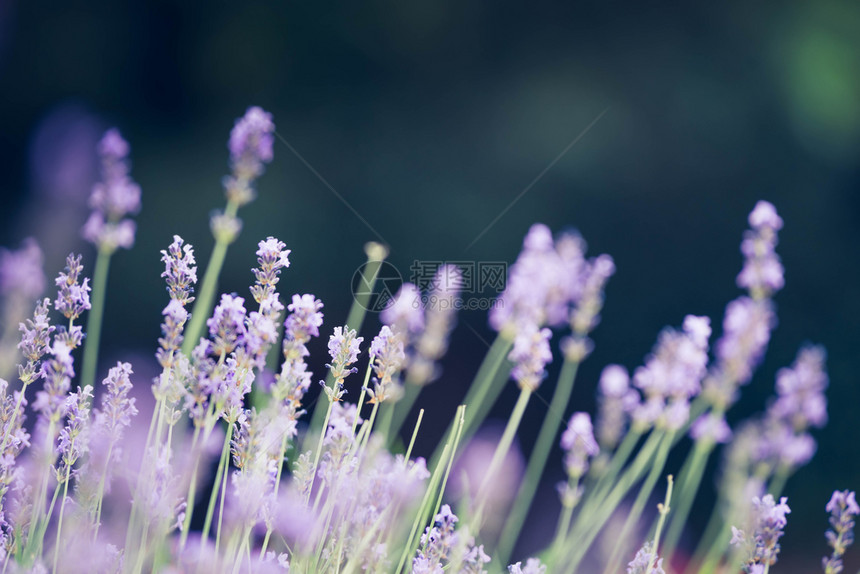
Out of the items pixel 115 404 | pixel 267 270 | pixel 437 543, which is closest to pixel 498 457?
pixel 437 543

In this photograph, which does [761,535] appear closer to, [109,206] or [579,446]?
[579,446]

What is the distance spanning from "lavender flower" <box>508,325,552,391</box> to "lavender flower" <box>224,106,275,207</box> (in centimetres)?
44

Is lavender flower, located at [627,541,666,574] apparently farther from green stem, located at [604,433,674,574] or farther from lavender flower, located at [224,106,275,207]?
lavender flower, located at [224,106,275,207]

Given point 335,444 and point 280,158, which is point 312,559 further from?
point 280,158

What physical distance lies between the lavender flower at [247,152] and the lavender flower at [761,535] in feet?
2.86

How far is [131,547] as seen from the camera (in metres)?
1.01

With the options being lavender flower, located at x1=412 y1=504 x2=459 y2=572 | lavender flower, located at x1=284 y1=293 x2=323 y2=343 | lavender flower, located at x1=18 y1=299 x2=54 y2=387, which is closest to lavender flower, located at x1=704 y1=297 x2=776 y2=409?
lavender flower, located at x1=412 y1=504 x2=459 y2=572

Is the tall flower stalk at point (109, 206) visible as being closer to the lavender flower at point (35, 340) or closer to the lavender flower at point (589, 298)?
the lavender flower at point (35, 340)

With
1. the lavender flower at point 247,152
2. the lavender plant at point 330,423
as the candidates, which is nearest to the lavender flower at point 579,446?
the lavender plant at point 330,423

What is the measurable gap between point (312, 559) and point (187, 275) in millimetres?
463

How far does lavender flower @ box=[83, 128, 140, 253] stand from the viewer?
3.41ft

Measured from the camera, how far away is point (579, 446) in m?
1.18

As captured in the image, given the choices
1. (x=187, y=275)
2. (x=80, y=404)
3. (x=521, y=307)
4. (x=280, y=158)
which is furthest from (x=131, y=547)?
(x=280, y=158)

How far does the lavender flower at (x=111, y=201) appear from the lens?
3.41ft
